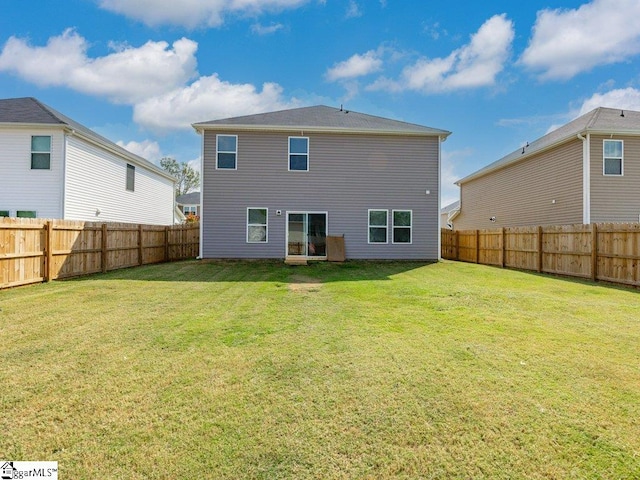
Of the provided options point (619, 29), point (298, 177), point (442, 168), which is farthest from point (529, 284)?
point (619, 29)

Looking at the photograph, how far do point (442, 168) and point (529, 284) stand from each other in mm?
6715

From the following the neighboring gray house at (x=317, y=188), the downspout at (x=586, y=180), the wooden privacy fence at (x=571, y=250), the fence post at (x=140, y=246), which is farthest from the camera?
the neighboring gray house at (x=317, y=188)

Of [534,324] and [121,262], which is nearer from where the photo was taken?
[534,324]

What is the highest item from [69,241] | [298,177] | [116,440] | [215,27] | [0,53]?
[215,27]

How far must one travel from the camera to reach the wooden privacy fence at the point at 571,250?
915 cm

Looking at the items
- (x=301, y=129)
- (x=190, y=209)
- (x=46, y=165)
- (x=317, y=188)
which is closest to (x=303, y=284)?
(x=317, y=188)

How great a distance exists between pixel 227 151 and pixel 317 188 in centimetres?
396

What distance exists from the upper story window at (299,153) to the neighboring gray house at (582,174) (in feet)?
34.0

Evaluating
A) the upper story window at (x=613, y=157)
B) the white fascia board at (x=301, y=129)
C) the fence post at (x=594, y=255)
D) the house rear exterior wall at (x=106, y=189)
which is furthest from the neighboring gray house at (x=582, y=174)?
the house rear exterior wall at (x=106, y=189)

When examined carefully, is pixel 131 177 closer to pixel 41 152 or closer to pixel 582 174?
pixel 41 152

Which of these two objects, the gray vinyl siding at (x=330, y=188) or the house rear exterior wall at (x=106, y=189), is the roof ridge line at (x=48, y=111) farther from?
the gray vinyl siding at (x=330, y=188)

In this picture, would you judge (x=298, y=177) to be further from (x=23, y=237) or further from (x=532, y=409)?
(x=532, y=409)

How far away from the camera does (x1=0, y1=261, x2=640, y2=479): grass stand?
224 cm

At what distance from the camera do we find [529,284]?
948 centimetres
